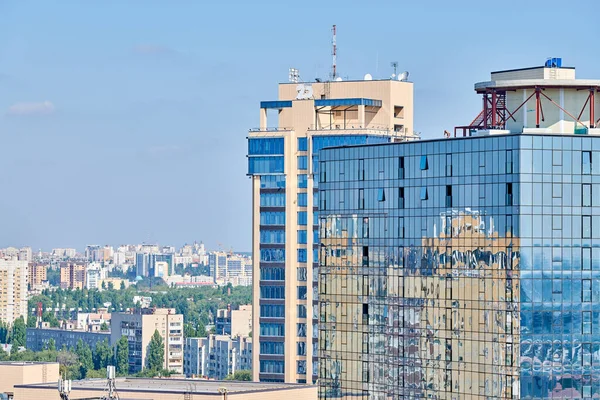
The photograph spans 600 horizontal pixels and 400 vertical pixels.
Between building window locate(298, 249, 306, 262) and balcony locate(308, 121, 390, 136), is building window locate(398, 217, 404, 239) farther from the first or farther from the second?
building window locate(298, 249, 306, 262)

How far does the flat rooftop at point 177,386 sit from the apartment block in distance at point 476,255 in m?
23.3

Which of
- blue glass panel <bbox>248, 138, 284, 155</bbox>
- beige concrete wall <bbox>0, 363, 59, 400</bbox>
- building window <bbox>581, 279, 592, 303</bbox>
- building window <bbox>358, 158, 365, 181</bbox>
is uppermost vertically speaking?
blue glass panel <bbox>248, 138, 284, 155</bbox>

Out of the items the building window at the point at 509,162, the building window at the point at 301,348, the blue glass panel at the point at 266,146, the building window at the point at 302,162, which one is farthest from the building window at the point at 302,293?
the building window at the point at 509,162

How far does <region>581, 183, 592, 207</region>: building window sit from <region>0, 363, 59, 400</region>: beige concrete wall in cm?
6862

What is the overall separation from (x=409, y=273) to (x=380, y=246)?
11.3 feet

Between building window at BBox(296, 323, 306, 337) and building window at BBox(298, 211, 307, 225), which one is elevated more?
building window at BBox(298, 211, 307, 225)

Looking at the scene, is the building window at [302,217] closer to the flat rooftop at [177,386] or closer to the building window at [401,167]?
the flat rooftop at [177,386]

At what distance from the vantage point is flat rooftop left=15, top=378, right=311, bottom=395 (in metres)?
132

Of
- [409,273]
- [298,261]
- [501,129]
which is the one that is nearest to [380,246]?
[409,273]

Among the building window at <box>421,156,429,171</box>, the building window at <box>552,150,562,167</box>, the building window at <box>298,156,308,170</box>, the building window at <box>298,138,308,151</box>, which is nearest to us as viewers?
the building window at <box>552,150,562,167</box>

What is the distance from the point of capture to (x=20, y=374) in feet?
490

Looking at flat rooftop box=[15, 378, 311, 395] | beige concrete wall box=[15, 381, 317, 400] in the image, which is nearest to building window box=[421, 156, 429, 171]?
beige concrete wall box=[15, 381, 317, 400]

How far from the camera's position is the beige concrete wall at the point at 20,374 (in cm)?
14925

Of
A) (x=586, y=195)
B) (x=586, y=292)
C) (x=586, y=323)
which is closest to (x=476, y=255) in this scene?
(x=586, y=292)
